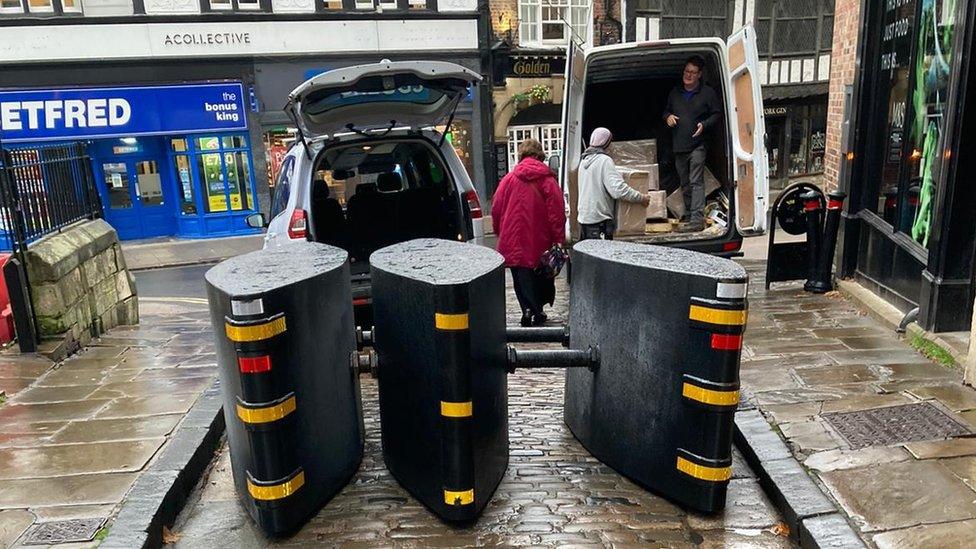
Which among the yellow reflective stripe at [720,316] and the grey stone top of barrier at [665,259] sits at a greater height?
the grey stone top of barrier at [665,259]

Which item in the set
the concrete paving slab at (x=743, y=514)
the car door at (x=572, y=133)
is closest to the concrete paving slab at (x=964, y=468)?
the concrete paving slab at (x=743, y=514)

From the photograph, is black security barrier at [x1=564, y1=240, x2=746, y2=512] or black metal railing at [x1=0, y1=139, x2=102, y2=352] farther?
black metal railing at [x1=0, y1=139, x2=102, y2=352]

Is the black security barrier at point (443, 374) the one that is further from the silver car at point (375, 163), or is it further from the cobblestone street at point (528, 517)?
the silver car at point (375, 163)

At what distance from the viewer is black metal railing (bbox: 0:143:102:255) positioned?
5.76 m

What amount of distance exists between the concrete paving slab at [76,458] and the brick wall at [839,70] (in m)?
7.66

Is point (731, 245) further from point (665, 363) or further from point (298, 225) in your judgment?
point (298, 225)

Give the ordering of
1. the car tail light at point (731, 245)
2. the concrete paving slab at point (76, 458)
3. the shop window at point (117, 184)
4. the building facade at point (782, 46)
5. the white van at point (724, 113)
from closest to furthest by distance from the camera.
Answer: the concrete paving slab at point (76, 458), the white van at point (724, 113), the car tail light at point (731, 245), the shop window at point (117, 184), the building facade at point (782, 46)

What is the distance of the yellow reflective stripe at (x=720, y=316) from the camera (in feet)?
10.6

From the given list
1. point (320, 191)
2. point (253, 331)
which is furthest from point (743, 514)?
point (320, 191)

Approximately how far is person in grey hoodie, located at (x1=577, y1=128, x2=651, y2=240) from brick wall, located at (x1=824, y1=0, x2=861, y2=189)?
2775 millimetres

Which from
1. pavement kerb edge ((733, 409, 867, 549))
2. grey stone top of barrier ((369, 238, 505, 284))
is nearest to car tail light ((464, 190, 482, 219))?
grey stone top of barrier ((369, 238, 505, 284))

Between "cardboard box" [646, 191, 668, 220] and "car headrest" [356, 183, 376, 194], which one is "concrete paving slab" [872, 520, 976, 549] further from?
"cardboard box" [646, 191, 668, 220]

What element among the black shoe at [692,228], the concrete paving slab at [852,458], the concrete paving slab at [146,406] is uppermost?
the black shoe at [692,228]

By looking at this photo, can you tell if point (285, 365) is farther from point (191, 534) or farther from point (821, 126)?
point (821, 126)
